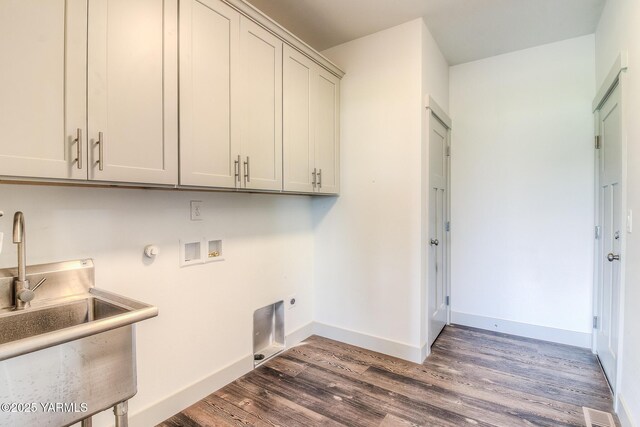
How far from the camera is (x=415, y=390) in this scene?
2.20 metres

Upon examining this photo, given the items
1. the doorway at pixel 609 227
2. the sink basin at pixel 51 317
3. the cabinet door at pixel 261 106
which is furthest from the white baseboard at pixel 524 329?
the sink basin at pixel 51 317

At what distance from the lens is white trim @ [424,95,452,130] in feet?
8.61

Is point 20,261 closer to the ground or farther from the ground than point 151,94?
closer to the ground

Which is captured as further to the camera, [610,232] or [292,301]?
[292,301]

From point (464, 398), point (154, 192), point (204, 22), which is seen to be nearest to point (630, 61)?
point (464, 398)

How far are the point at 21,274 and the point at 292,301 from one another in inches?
76.2

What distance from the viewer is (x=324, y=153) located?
9.02ft

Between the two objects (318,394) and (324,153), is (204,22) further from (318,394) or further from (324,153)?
(318,394)

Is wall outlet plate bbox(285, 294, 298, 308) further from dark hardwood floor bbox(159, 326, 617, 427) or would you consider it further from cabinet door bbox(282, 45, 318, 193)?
cabinet door bbox(282, 45, 318, 193)

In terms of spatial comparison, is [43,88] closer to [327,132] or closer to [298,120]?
[298,120]

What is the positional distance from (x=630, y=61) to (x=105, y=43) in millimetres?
2659

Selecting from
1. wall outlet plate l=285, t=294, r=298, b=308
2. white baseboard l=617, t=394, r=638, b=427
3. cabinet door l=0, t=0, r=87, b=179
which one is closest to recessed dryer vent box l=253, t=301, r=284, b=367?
wall outlet plate l=285, t=294, r=298, b=308

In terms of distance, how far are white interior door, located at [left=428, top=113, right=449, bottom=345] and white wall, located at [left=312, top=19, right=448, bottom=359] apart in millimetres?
247

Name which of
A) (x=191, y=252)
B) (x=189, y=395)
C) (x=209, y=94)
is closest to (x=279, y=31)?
(x=209, y=94)
